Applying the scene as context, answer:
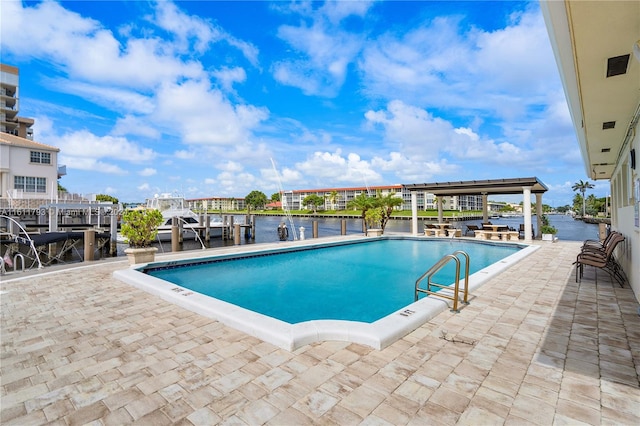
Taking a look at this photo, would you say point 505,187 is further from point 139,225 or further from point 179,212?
point 179,212

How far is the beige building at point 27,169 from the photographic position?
25062 mm

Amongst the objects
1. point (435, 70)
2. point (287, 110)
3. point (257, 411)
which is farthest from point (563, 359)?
point (287, 110)

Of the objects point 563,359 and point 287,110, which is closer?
point 563,359

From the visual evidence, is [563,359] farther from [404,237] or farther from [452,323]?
[404,237]

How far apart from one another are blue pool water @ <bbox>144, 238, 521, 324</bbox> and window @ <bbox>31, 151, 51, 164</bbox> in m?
27.9

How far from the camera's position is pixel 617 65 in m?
3.37

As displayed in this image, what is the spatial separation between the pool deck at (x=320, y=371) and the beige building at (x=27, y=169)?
28208 mm

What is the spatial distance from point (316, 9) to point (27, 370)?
456 inches

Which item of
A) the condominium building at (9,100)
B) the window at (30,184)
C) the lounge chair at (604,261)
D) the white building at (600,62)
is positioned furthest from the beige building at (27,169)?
the lounge chair at (604,261)

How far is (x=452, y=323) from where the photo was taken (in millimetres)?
4113

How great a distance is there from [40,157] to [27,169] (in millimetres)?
1443

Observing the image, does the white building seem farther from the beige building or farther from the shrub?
the beige building

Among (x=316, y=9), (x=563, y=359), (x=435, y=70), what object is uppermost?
(x=316, y=9)

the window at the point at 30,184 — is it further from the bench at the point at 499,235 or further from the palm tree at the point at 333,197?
the palm tree at the point at 333,197
